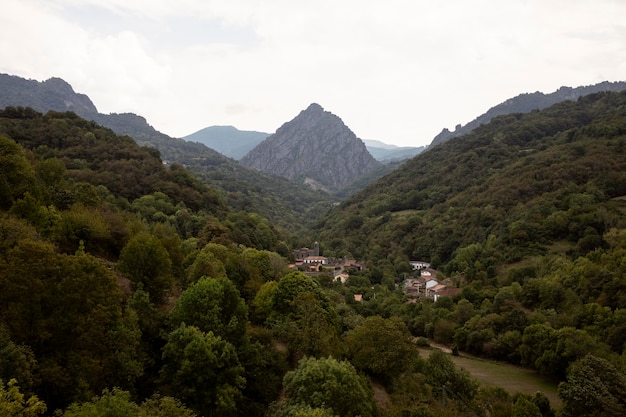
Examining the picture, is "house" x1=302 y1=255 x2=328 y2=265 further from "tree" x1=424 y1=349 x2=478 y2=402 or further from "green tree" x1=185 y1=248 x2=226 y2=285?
"green tree" x1=185 y1=248 x2=226 y2=285

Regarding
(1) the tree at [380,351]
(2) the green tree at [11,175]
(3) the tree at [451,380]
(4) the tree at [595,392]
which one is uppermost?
(2) the green tree at [11,175]

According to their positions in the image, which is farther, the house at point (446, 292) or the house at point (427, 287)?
the house at point (427, 287)

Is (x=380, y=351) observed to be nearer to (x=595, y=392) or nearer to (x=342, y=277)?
(x=595, y=392)

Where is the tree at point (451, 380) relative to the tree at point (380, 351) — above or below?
below

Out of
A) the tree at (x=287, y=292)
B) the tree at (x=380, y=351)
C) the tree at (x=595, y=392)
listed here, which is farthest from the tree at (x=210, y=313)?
the tree at (x=595, y=392)

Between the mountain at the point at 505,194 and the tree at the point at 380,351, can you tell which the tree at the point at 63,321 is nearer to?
the tree at the point at 380,351

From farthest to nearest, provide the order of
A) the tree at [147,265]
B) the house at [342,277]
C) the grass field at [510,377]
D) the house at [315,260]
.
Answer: the house at [315,260] → the house at [342,277] → the grass field at [510,377] → the tree at [147,265]

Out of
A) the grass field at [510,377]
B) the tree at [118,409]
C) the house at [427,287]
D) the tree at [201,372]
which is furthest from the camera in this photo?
the house at [427,287]
